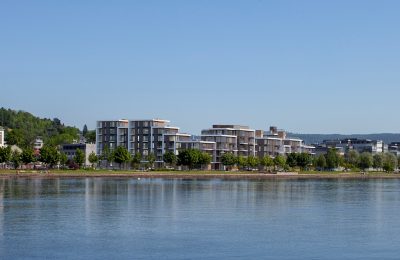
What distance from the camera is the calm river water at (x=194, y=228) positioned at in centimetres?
2533

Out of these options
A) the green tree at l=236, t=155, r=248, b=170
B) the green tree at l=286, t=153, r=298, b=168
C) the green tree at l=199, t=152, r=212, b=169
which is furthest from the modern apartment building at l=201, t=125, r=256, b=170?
the green tree at l=199, t=152, r=212, b=169

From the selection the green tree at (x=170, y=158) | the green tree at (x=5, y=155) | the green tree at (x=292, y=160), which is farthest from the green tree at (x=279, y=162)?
the green tree at (x=5, y=155)

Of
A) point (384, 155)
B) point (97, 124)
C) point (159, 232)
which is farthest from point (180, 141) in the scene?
point (159, 232)

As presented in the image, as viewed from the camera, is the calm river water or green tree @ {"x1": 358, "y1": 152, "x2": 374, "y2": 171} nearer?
the calm river water

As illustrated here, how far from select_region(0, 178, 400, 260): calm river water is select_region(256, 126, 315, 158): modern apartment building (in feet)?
300

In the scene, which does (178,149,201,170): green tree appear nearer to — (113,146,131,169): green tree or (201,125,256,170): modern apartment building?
(113,146,131,169): green tree

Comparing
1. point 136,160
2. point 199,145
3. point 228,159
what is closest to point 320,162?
point 199,145

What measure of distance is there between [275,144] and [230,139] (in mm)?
14292

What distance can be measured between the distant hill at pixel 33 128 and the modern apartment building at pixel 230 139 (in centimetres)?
3536

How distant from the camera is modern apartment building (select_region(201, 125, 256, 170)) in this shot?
131500mm

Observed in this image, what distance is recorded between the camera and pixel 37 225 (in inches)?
1276

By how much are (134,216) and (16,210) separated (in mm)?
6915

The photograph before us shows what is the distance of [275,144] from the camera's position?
5674 inches

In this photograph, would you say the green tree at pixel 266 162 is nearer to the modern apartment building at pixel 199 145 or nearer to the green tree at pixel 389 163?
the modern apartment building at pixel 199 145
